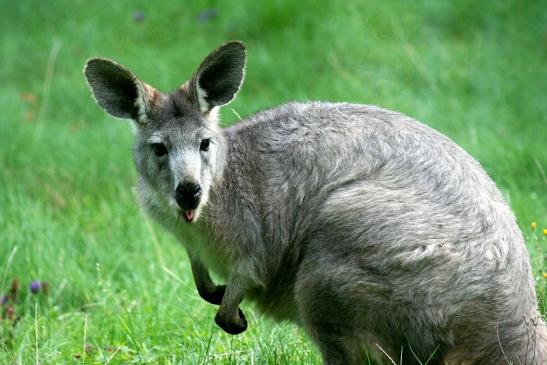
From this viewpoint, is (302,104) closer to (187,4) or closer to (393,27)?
(393,27)

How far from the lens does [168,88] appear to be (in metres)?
10.5

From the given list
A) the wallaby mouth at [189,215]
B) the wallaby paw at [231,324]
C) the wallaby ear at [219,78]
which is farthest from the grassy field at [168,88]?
the wallaby ear at [219,78]

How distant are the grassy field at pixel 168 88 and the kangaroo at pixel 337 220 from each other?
58cm

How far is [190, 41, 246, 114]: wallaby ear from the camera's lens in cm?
527

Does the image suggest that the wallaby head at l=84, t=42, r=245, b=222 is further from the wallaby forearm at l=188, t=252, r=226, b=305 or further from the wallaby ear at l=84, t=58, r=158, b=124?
the wallaby forearm at l=188, t=252, r=226, b=305

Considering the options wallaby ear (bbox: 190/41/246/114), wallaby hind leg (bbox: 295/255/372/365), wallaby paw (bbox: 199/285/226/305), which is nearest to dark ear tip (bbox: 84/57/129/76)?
wallaby ear (bbox: 190/41/246/114)

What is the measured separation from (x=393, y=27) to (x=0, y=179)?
4668mm

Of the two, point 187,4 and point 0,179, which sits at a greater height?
point 187,4

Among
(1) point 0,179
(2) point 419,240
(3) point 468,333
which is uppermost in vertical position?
(2) point 419,240

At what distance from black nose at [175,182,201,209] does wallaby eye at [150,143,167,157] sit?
321 mm

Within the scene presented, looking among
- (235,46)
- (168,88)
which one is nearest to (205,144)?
(235,46)

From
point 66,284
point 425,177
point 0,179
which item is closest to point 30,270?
point 66,284

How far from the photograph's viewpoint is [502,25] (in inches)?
443

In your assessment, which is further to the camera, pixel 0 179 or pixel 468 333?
pixel 0 179
